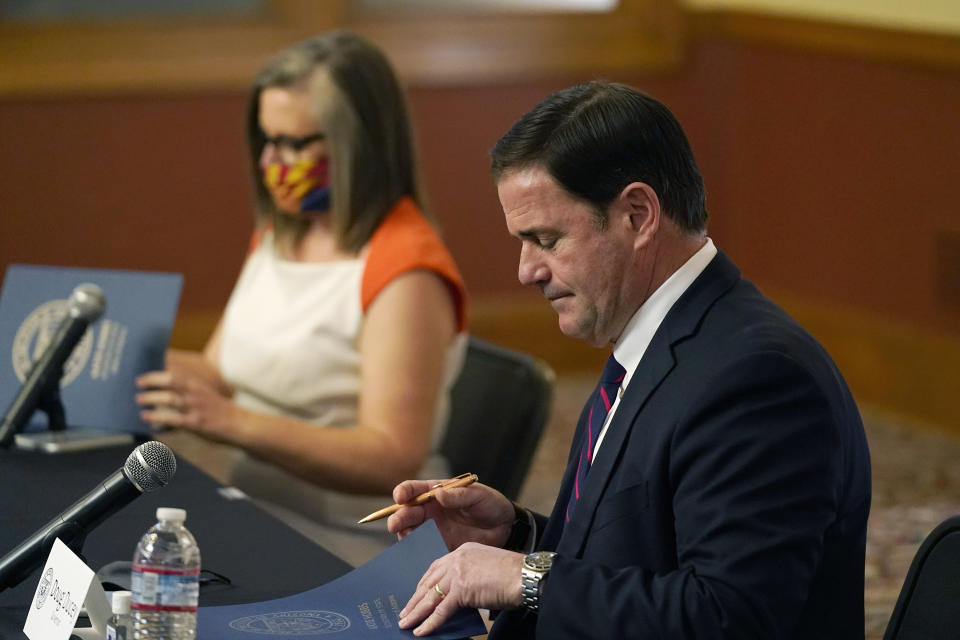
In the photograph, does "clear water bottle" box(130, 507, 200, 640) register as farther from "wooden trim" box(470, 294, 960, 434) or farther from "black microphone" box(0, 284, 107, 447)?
"wooden trim" box(470, 294, 960, 434)

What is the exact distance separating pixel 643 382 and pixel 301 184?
143cm

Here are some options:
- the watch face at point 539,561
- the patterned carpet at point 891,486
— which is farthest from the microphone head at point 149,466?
the patterned carpet at point 891,486

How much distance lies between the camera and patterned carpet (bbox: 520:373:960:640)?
393cm

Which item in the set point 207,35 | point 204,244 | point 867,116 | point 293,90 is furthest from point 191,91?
point 293,90

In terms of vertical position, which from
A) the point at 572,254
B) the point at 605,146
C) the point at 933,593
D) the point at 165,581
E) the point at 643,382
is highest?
the point at 605,146

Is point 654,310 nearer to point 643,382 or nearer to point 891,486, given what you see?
point 643,382

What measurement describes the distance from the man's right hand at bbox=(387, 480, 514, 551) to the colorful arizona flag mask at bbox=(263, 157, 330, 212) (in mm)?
1225

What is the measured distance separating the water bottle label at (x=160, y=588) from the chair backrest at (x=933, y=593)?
2.70 ft

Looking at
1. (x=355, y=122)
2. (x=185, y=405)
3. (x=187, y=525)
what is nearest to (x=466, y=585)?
(x=187, y=525)

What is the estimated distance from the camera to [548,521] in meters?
1.87

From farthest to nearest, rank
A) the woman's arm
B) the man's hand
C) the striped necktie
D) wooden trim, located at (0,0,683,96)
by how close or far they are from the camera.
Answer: wooden trim, located at (0,0,683,96), the woman's arm, the striped necktie, the man's hand

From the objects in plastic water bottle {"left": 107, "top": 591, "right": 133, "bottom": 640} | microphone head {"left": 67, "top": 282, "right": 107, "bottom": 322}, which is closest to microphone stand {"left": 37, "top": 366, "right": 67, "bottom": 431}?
microphone head {"left": 67, "top": 282, "right": 107, "bottom": 322}

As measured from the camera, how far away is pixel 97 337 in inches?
103

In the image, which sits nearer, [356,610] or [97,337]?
[356,610]
